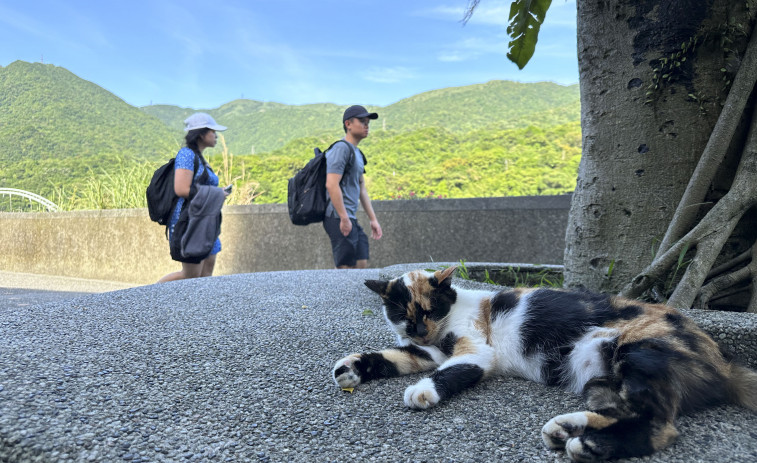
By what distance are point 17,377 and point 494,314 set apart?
78.8 inches

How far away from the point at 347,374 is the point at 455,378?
43 cm

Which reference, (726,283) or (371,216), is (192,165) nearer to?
(371,216)

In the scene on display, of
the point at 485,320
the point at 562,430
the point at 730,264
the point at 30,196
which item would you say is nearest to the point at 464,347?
the point at 485,320

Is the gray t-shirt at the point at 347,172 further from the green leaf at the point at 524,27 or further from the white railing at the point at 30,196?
the white railing at the point at 30,196

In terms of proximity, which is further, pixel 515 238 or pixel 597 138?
pixel 515 238

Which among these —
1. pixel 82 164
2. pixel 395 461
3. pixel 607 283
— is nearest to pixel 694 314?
pixel 607 283

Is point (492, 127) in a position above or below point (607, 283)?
above

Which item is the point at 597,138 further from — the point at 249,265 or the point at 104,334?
the point at 249,265

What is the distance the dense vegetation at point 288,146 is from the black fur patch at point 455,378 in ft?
28.5

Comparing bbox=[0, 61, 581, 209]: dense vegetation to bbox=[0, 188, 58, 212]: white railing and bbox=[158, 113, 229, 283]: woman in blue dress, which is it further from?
bbox=[158, 113, 229, 283]: woman in blue dress

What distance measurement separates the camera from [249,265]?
28.8 feet

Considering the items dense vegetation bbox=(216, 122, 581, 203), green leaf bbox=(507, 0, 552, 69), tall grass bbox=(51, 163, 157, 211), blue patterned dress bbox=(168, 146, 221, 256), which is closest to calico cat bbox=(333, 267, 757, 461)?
green leaf bbox=(507, 0, 552, 69)

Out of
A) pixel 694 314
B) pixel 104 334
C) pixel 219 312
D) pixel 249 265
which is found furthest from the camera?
pixel 249 265

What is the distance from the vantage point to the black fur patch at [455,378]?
1.84 meters
